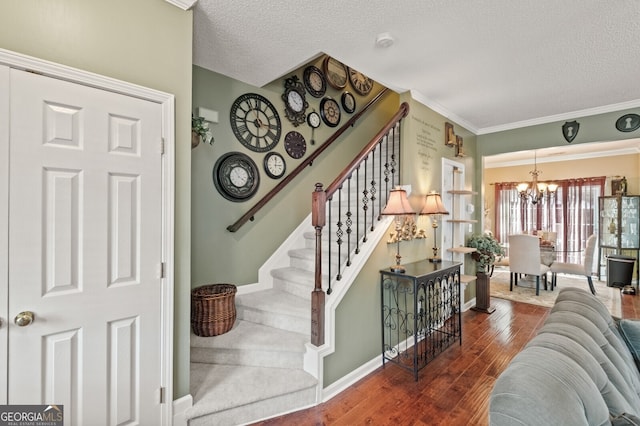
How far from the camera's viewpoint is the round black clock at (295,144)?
3549 millimetres

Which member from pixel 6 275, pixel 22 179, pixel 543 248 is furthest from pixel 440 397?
pixel 543 248

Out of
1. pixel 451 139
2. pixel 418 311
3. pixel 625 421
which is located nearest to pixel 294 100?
pixel 451 139

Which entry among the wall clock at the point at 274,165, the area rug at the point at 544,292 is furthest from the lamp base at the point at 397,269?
the area rug at the point at 544,292

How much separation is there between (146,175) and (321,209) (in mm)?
1240

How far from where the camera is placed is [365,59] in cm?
263

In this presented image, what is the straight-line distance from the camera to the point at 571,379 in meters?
0.95

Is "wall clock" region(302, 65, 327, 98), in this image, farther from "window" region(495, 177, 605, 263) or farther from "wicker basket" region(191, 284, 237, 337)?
"window" region(495, 177, 605, 263)

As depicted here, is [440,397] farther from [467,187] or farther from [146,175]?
[467,187]

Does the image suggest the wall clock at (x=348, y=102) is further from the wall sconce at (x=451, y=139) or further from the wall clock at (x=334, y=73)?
the wall sconce at (x=451, y=139)

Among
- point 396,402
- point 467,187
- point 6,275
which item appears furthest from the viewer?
point 467,187

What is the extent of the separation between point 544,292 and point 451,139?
Result: 152 inches

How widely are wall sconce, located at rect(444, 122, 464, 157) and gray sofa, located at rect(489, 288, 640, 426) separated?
281 cm

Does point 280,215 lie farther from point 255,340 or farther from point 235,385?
point 235,385

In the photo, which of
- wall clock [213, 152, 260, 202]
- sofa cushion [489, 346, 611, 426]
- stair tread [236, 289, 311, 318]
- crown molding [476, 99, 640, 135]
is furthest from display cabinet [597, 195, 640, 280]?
wall clock [213, 152, 260, 202]
